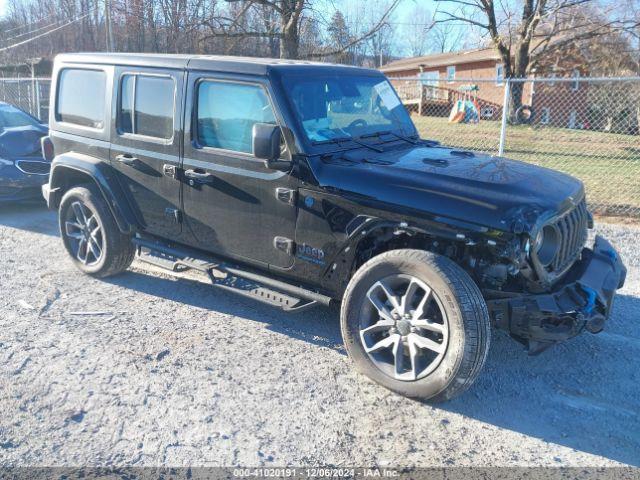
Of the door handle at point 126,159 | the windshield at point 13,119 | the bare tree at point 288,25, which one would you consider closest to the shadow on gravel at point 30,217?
the windshield at point 13,119

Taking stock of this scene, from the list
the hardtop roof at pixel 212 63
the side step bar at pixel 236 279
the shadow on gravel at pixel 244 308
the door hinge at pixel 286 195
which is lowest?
the shadow on gravel at pixel 244 308

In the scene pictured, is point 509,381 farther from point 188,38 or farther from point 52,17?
point 52,17

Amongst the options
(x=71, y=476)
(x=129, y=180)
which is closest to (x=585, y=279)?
(x=71, y=476)

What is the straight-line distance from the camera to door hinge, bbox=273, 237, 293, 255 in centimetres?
408

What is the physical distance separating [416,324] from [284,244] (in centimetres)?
114

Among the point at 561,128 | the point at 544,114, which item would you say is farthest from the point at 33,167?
the point at 544,114

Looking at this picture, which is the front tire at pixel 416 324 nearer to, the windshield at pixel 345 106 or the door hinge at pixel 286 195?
the door hinge at pixel 286 195

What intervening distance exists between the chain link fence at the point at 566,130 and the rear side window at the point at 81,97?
199 inches

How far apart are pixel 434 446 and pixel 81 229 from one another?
3.96 m

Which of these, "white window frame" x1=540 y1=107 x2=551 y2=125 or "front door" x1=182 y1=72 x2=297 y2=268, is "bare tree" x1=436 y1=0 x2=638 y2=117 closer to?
"white window frame" x1=540 y1=107 x2=551 y2=125

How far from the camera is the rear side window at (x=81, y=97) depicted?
16.9ft

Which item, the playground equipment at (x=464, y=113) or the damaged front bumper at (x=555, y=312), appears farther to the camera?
the playground equipment at (x=464, y=113)

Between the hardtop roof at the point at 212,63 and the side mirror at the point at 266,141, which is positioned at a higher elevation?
the hardtop roof at the point at 212,63

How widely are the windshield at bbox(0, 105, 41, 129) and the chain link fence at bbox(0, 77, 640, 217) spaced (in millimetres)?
4810
